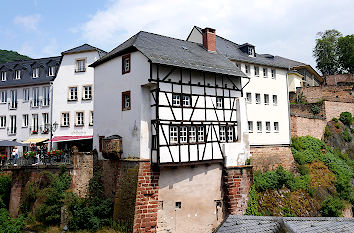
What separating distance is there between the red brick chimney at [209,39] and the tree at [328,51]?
34146mm

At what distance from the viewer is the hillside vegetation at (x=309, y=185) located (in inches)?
751

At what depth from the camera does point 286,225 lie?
24.3 feet

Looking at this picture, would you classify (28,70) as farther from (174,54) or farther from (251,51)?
(251,51)

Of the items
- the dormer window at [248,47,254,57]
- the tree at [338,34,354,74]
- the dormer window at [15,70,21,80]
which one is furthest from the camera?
the tree at [338,34,354,74]

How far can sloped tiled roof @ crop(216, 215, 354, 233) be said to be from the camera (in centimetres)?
747

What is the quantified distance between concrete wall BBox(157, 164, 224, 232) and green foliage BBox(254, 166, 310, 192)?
4072 mm

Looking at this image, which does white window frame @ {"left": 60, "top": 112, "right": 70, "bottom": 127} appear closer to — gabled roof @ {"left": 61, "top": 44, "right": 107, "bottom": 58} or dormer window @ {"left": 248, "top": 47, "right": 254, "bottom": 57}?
gabled roof @ {"left": 61, "top": 44, "right": 107, "bottom": 58}

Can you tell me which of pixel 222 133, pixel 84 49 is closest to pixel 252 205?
pixel 222 133

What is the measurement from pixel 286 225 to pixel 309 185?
1602cm

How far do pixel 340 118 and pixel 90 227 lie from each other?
90.9ft

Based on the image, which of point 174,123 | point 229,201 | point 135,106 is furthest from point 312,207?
point 135,106

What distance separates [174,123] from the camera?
1504 centimetres

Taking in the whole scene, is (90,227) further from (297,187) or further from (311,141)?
(311,141)

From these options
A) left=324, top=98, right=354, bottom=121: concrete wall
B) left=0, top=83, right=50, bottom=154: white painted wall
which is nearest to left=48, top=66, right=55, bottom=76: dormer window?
left=0, top=83, right=50, bottom=154: white painted wall
